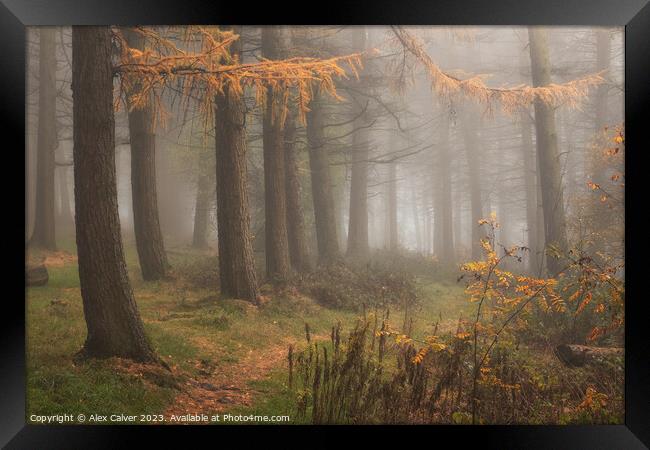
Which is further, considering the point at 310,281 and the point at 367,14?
the point at 310,281

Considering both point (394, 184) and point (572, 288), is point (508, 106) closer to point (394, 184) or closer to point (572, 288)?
point (394, 184)

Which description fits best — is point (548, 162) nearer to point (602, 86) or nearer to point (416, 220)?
point (602, 86)

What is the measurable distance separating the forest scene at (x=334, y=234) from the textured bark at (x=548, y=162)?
25 mm

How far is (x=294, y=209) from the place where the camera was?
611cm

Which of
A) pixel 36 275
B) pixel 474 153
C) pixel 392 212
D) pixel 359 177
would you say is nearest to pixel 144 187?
pixel 36 275

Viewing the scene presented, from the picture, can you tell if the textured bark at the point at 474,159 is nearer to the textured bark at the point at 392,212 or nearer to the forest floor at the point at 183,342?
the forest floor at the point at 183,342

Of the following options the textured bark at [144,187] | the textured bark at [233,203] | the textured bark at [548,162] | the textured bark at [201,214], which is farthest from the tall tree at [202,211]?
the textured bark at [548,162]

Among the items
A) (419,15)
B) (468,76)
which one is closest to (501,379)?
(468,76)

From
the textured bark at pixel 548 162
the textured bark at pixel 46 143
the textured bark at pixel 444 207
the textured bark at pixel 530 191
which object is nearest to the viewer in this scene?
the textured bark at pixel 46 143

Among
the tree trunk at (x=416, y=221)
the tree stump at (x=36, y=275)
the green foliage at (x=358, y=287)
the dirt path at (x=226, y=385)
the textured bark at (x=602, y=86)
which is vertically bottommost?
the dirt path at (x=226, y=385)

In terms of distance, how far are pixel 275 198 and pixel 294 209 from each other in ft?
1.36

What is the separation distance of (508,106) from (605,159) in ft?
3.98

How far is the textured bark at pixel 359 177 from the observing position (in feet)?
Answer: 16.5

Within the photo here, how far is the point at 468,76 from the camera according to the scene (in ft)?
15.9
